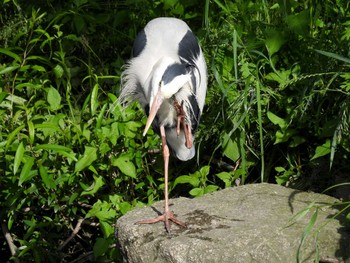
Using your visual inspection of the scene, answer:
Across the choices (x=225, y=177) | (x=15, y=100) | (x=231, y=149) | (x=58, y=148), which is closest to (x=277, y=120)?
(x=231, y=149)

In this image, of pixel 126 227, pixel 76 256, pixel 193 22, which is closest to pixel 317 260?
pixel 126 227

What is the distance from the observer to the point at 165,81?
3576 millimetres

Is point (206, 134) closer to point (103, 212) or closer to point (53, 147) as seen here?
point (103, 212)

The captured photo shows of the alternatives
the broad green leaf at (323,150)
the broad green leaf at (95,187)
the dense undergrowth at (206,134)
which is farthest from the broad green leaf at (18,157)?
the broad green leaf at (323,150)

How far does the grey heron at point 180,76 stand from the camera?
12.6 feet

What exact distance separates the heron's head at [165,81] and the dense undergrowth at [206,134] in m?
0.31

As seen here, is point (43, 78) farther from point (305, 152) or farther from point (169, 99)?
point (305, 152)

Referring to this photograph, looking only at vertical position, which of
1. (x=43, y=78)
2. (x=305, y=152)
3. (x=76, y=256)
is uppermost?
(x=43, y=78)

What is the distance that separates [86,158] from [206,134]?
0.73m

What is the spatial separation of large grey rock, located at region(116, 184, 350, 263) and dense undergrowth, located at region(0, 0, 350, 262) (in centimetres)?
28

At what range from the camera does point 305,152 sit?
4156 millimetres

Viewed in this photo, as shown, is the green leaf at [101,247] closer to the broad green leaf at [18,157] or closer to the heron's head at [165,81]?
the broad green leaf at [18,157]

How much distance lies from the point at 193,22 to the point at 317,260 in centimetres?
235

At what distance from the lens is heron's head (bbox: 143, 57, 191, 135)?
3.53 metres
